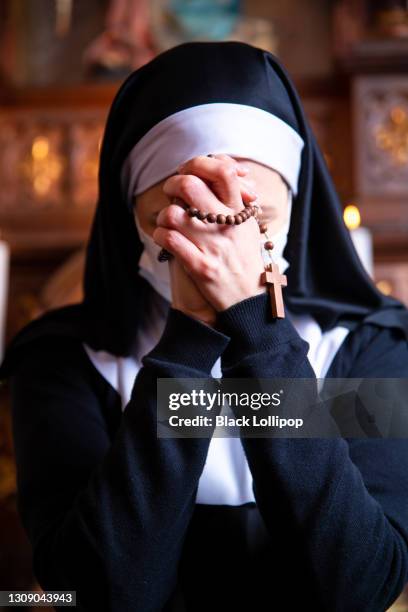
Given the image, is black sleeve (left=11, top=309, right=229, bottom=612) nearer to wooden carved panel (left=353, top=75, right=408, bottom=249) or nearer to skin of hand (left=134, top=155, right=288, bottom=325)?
skin of hand (left=134, top=155, right=288, bottom=325)

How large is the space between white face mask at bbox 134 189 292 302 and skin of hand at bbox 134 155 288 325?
0.40ft

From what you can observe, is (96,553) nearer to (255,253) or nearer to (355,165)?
(255,253)

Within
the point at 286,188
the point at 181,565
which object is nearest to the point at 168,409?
the point at 181,565

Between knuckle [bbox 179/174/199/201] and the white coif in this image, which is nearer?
knuckle [bbox 179/174/199/201]

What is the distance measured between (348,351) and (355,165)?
48.4 inches

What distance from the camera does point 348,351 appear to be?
1176 millimetres

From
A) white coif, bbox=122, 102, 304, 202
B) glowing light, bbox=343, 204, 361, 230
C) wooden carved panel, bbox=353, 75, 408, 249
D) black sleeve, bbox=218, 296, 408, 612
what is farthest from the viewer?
wooden carved panel, bbox=353, 75, 408, 249

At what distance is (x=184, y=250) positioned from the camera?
0.92 meters

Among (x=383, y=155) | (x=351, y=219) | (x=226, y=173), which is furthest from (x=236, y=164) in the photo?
(x=383, y=155)

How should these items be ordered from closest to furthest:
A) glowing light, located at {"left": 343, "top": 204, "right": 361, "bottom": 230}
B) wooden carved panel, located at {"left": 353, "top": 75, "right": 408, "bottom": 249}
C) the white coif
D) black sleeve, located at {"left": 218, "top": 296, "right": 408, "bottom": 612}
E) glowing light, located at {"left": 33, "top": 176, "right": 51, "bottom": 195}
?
black sleeve, located at {"left": 218, "top": 296, "right": 408, "bottom": 612}, the white coif, glowing light, located at {"left": 343, "top": 204, "right": 361, "bottom": 230}, wooden carved panel, located at {"left": 353, "top": 75, "right": 408, "bottom": 249}, glowing light, located at {"left": 33, "top": 176, "right": 51, "bottom": 195}

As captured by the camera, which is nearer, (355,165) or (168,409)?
(168,409)

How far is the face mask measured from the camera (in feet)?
3.69

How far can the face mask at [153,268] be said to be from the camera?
44.3 inches

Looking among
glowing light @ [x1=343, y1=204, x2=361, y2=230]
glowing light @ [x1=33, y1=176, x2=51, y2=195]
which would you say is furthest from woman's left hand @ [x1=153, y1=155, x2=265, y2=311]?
glowing light @ [x1=33, y1=176, x2=51, y2=195]
